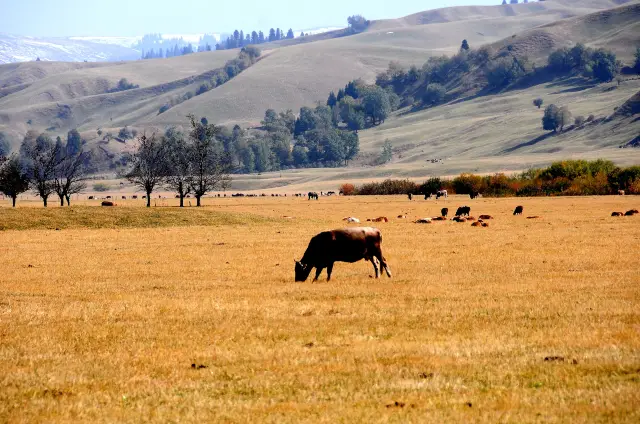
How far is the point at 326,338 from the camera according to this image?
58.5ft

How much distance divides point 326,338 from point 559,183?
102 meters

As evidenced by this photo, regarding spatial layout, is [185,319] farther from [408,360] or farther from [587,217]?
[587,217]

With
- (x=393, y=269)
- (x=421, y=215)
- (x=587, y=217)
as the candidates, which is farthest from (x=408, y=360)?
(x=421, y=215)

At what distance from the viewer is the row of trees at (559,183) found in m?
111

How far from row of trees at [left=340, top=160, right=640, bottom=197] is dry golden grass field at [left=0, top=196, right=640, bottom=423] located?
7567cm

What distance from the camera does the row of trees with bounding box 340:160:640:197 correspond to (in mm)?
111375

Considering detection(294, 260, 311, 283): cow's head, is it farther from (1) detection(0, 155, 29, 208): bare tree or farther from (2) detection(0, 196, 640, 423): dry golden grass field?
(1) detection(0, 155, 29, 208): bare tree

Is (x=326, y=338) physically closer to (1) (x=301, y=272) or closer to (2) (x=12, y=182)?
(1) (x=301, y=272)

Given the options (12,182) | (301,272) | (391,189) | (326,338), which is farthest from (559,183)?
(326,338)

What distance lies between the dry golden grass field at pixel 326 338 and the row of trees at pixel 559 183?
248 ft

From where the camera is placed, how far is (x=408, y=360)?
15.5 metres

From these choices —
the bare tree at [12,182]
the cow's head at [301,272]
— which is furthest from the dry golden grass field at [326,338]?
the bare tree at [12,182]

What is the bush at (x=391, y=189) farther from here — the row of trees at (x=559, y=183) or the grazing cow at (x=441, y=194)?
the grazing cow at (x=441, y=194)

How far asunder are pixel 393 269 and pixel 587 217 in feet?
109
